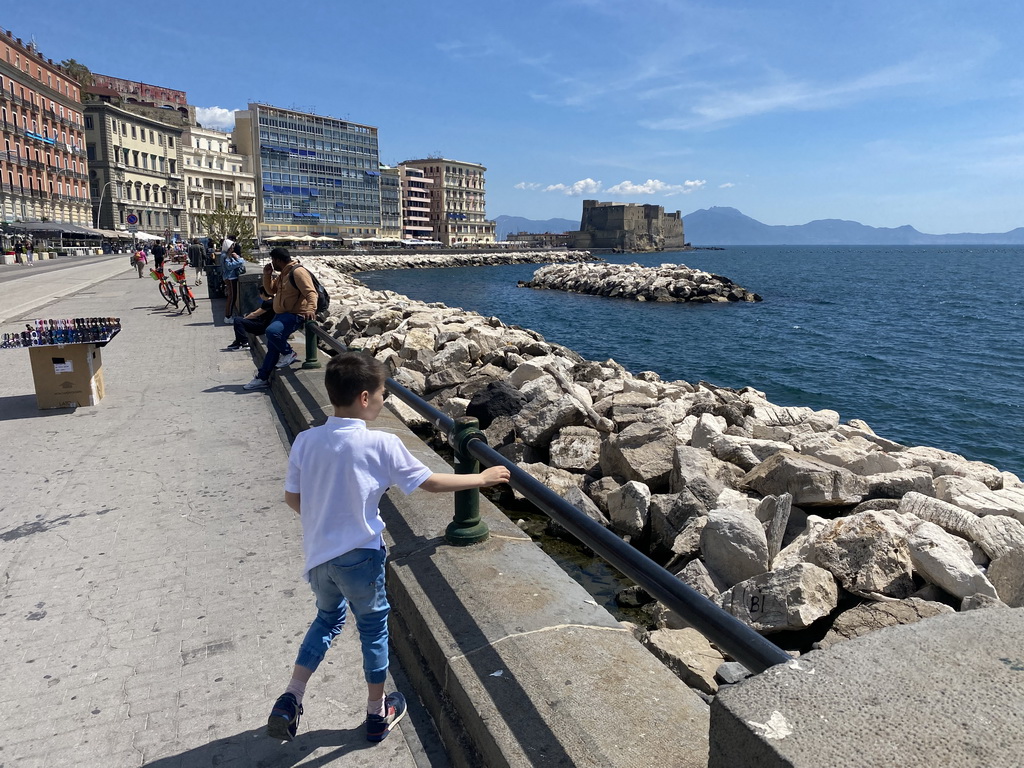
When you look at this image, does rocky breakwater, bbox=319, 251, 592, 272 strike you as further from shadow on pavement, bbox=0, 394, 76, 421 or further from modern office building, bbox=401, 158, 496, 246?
shadow on pavement, bbox=0, 394, 76, 421

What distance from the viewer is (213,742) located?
2.51 m

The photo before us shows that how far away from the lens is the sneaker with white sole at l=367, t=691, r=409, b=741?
2.52 metres

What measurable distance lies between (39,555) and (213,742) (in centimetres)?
210

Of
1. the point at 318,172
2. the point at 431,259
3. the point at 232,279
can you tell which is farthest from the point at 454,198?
the point at 232,279

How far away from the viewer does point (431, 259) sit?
9738cm

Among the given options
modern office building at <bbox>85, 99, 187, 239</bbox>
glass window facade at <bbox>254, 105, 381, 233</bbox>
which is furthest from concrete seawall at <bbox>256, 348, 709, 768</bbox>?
glass window facade at <bbox>254, 105, 381, 233</bbox>

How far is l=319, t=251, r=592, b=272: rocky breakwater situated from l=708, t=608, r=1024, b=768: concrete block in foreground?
234 feet

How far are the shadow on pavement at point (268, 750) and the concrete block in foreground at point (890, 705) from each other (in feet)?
4.84

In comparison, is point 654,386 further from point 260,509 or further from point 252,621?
point 252,621

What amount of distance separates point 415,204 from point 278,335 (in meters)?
133

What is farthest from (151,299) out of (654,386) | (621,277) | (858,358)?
(621,277)

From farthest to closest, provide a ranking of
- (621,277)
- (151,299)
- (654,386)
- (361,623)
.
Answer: (621,277)
(151,299)
(654,386)
(361,623)

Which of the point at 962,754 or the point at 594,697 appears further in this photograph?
the point at 594,697

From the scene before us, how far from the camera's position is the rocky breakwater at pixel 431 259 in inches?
3118
